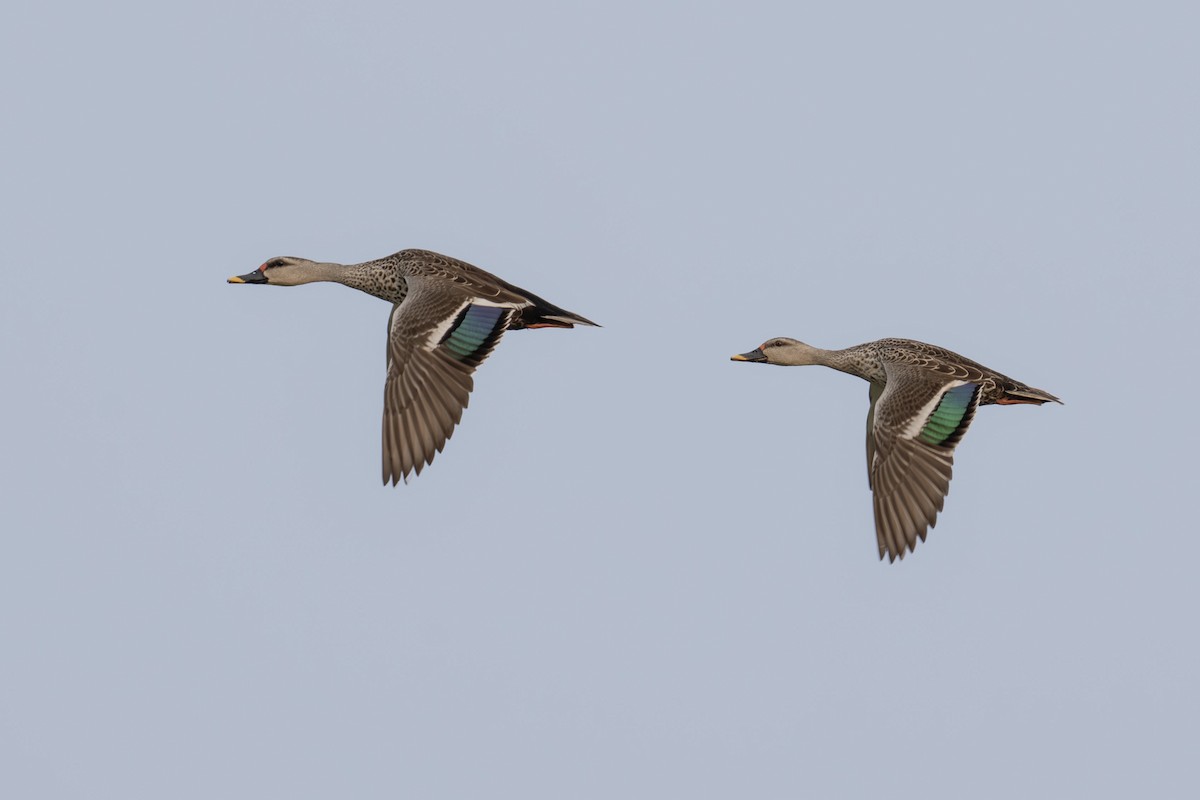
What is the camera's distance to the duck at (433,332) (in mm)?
21453

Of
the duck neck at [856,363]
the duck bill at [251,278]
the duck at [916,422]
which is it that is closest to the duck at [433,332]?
the duck bill at [251,278]

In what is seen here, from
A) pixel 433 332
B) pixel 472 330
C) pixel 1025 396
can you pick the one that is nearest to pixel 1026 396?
pixel 1025 396

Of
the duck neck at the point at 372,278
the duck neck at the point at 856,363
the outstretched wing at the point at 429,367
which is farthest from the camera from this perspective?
the duck neck at the point at 372,278

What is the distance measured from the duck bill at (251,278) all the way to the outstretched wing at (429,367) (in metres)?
2.73

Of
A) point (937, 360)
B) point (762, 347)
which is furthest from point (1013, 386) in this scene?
point (762, 347)

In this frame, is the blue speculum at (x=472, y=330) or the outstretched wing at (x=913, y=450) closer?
the blue speculum at (x=472, y=330)

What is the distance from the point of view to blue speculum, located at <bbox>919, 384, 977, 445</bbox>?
73.4 ft

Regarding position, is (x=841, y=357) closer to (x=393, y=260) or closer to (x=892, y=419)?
(x=892, y=419)

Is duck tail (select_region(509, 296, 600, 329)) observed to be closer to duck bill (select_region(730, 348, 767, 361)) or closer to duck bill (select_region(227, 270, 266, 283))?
duck bill (select_region(730, 348, 767, 361))

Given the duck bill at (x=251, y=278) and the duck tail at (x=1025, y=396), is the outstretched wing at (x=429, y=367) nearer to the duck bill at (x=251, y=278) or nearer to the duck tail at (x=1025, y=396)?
the duck bill at (x=251, y=278)

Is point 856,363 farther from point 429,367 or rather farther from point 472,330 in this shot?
point 429,367

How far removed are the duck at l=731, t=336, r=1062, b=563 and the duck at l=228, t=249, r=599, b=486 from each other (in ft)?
9.90

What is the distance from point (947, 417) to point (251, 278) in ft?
24.4

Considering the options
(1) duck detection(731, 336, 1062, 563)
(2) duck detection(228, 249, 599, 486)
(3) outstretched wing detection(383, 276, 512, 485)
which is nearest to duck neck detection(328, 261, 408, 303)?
(2) duck detection(228, 249, 599, 486)
